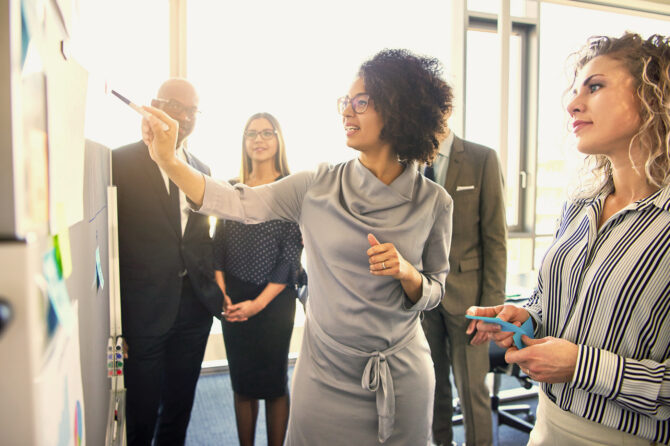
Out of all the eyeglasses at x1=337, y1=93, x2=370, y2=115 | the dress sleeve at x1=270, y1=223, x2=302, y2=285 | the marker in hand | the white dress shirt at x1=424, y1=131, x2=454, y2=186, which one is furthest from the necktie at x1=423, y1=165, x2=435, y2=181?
the marker in hand

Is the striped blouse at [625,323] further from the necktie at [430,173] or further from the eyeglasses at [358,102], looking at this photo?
the necktie at [430,173]

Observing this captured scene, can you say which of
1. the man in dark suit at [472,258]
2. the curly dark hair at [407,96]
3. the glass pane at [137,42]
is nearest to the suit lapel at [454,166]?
the man in dark suit at [472,258]

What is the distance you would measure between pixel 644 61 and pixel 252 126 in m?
1.61

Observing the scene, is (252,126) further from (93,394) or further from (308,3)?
(308,3)

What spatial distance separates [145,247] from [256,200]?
764 mm

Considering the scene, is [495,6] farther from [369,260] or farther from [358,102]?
[369,260]

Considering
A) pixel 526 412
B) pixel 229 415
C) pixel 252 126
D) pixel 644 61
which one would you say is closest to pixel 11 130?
pixel 644 61

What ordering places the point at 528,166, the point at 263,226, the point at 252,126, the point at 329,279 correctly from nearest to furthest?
1. the point at 329,279
2. the point at 263,226
3. the point at 252,126
4. the point at 528,166

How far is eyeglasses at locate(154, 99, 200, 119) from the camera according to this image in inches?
71.3

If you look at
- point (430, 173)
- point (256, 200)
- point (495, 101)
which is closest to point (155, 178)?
point (256, 200)

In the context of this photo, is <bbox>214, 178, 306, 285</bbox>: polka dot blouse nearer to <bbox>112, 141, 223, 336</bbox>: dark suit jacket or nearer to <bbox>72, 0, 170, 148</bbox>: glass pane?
<bbox>112, 141, 223, 336</bbox>: dark suit jacket

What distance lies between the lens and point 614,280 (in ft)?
2.93

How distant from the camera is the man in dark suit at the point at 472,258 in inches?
78.7

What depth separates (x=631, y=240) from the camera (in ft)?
2.97
